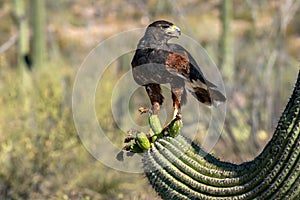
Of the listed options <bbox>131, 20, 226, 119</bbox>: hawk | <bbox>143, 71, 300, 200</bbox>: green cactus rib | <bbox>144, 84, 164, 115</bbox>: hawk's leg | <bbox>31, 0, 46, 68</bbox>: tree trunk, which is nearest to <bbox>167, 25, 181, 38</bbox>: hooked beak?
<bbox>131, 20, 226, 119</bbox>: hawk

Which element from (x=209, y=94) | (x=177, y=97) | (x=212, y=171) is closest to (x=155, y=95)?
(x=177, y=97)

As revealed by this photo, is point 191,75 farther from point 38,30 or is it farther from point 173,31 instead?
point 38,30

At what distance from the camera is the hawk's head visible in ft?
10.3

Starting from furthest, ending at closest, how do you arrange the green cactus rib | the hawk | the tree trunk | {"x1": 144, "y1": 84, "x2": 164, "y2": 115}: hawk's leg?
the tree trunk, {"x1": 144, "y1": 84, "x2": 164, "y2": 115}: hawk's leg, the hawk, the green cactus rib

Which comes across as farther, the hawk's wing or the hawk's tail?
the hawk's tail

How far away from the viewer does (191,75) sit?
10.4 feet

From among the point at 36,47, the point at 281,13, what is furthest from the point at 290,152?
the point at 36,47

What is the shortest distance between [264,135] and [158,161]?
4376 mm

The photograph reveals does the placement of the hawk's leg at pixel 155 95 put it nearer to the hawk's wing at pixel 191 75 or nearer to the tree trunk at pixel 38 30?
the hawk's wing at pixel 191 75

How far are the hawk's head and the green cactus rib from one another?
0.49m

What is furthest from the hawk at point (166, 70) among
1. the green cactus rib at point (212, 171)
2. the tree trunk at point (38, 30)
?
the tree trunk at point (38, 30)

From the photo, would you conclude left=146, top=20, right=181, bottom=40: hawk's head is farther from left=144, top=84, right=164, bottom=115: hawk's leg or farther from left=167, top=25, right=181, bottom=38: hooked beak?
left=144, top=84, right=164, bottom=115: hawk's leg

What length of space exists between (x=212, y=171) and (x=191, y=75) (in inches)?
19.1

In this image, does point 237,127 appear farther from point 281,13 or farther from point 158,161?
point 158,161
